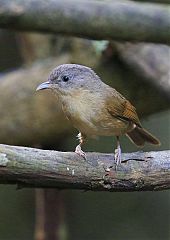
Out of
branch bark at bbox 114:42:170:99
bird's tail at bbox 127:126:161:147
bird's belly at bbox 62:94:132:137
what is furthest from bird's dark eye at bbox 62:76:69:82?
branch bark at bbox 114:42:170:99

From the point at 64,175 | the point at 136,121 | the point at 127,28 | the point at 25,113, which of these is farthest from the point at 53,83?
the point at 25,113

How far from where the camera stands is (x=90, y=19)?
3697mm

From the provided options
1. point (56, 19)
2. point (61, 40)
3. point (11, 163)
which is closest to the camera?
point (11, 163)

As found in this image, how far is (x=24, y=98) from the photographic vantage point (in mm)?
4676

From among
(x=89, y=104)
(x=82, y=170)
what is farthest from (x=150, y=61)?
(x=82, y=170)

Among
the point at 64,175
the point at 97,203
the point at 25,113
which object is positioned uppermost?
the point at 25,113

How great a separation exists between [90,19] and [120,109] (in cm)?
69

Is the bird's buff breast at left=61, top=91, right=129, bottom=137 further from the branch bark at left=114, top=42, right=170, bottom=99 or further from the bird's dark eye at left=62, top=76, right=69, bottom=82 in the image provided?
the branch bark at left=114, top=42, right=170, bottom=99

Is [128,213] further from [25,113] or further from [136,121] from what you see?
[136,121]

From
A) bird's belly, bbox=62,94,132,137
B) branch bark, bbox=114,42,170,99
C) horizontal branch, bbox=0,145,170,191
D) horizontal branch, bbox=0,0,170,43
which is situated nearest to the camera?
horizontal branch, bbox=0,145,170,191

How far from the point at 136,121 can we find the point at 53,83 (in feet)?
1.57

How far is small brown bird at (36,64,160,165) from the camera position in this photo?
3.13 metres

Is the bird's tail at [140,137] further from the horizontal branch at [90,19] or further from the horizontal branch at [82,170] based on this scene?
the horizontal branch at [82,170]

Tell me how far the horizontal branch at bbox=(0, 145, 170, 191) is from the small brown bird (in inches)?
16.7
